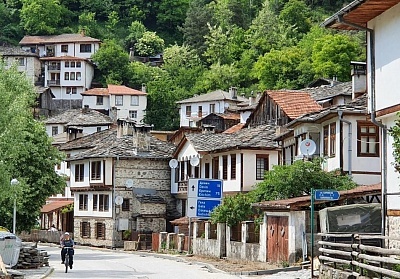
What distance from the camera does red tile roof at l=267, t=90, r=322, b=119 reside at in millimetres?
56747

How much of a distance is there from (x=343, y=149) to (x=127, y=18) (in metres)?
149

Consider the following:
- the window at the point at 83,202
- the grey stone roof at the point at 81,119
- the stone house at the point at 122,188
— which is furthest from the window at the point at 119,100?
the window at the point at 83,202

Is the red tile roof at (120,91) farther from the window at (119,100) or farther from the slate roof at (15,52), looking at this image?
the slate roof at (15,52)

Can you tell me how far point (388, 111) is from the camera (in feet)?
76.9

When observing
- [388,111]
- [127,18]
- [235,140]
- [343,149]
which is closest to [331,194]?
[388,111]

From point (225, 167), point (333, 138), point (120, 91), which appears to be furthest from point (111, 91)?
point (333, 138)

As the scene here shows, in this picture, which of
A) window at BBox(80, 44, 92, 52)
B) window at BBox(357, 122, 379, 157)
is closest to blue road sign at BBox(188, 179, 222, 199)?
window at BBox(357, 122, 379, 157)

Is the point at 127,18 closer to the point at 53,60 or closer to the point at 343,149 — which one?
the point at 53,60

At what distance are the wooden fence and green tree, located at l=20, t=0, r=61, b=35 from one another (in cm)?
14276

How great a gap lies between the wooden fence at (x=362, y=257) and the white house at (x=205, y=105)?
278 ft

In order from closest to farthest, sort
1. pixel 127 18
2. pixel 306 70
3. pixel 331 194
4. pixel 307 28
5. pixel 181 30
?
1. pixel 331 194
2. pixel 306 70
3. pixel 307 28
4. pixel 181 30
5. pixel 127 18

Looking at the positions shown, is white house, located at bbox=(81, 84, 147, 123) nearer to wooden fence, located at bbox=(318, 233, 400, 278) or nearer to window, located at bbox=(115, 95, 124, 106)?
window, located at bbox=(115, 95, 124, 106)

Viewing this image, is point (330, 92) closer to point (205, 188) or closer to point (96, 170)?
point (96, 170)

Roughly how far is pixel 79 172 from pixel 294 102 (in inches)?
884
